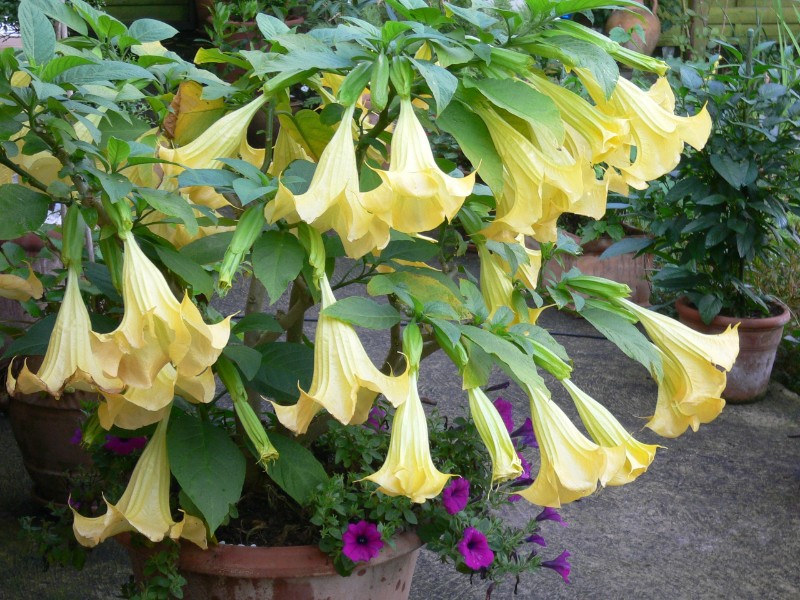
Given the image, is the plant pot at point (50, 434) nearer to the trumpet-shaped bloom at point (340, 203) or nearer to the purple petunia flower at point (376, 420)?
the purple petunia flower at point (376, 420)

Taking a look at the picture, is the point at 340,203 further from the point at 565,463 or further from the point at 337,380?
the point at 565,463

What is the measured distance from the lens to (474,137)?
1.05 m

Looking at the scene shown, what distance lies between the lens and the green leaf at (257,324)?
4.32ft

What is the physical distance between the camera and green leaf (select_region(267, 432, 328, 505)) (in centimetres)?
137

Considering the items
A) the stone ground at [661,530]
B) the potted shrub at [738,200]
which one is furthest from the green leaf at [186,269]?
the potted shrub at [738,200]

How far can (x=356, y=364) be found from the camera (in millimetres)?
1025

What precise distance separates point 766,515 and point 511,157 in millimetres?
1750

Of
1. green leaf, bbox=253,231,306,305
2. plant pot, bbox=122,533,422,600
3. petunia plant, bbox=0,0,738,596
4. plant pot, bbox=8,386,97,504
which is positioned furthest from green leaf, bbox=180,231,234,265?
plant pot, bbox=8,386,97,504

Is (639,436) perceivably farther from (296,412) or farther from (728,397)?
(296,412)

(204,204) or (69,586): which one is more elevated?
(204,204)

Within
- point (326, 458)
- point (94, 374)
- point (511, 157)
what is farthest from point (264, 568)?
point (511, 157)

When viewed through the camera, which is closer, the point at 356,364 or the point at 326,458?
the point at 356,364

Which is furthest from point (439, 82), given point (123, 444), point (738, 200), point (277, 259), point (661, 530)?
point (738, 200)

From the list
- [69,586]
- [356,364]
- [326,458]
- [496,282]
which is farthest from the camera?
[69,586]
